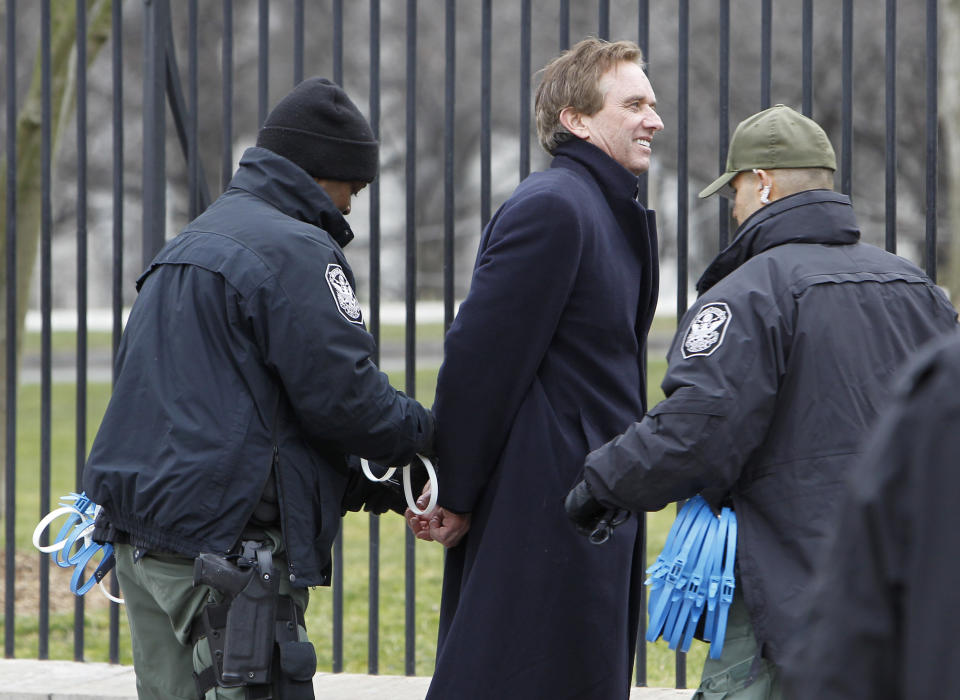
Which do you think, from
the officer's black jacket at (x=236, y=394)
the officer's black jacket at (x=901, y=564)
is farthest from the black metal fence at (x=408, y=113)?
the officer's black jacket at (x=901, y=564)

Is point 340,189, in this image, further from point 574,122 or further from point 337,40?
point 337,40

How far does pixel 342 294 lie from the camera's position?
2.83 meters

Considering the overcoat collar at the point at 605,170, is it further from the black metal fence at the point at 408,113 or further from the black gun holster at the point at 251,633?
the black gun holster at the point at 251,633

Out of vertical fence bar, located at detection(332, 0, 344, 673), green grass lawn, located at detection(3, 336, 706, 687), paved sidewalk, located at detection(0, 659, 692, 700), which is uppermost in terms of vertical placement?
vertical fence bar, located at detection(332, 0, 344, 673)

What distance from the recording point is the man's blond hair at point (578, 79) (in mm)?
3166

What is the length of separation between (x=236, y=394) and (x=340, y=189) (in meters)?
0.58

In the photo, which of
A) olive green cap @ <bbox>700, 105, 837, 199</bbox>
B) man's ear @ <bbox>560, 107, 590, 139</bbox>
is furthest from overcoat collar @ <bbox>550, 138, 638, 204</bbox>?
olive green cap @ <bbox>700, 105, 837, 199</bbox>

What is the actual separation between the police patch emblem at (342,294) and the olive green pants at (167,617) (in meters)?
0.51

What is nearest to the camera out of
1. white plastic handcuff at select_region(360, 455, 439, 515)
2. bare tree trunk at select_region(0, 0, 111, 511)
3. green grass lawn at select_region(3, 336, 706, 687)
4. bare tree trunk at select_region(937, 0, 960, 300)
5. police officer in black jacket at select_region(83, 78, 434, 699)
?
police officer in black jacket at select_region(83, 78, 434, 699)

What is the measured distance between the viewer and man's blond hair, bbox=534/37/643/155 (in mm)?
3166

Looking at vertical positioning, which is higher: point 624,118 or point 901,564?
point 624,118

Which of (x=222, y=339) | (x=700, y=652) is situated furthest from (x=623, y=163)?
(x=700, y=652)

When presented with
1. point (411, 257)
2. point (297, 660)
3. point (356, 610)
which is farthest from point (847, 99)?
point (356, 610)

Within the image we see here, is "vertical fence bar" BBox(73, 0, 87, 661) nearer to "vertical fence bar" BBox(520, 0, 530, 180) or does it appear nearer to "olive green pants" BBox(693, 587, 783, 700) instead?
"vertical fence bar" BBox(520, 0, 530, 180)
